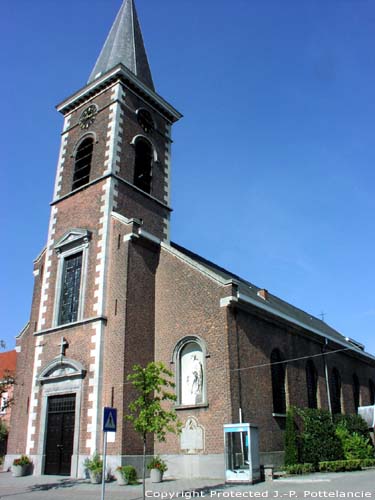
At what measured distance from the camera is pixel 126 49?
3142 centimetres

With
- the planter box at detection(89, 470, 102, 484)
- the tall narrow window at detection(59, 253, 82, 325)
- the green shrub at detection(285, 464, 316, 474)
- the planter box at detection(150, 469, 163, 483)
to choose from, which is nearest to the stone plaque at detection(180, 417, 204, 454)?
the planter box at detection(150, 469, 163, 483)

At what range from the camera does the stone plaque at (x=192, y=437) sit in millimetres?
18125

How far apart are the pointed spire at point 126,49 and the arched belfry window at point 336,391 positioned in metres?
20.5

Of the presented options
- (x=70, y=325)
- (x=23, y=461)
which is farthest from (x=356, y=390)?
(x=23, y=461)

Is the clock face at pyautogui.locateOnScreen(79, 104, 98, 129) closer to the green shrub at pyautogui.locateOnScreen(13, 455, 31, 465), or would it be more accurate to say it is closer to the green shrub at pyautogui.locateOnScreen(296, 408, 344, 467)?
the green shrub at pyautogui.locateOnScreen(13, 455, 31, 465)

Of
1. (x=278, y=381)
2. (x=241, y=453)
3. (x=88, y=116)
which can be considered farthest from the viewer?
(x=88, y=116)

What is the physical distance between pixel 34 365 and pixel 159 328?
249 inches

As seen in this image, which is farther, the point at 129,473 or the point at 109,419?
the point at 129,473

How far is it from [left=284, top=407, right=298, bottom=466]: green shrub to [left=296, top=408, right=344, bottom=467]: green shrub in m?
0.77

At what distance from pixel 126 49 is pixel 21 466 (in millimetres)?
25168

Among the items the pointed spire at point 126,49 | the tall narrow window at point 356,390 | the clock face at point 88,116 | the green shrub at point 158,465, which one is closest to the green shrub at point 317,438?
the green shrub at point 158,465

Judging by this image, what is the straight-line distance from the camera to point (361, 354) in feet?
104

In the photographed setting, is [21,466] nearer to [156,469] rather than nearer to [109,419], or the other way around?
[156,469]

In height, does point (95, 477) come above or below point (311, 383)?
below
